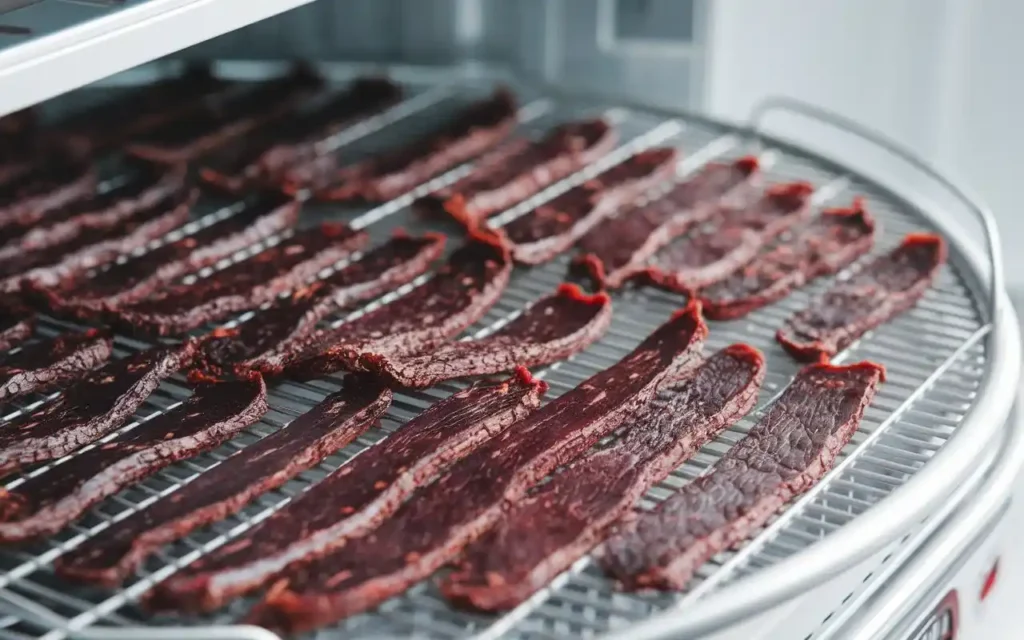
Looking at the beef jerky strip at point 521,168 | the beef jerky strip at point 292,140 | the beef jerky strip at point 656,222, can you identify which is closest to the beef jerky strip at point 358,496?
the beef jerky strip at point 656,222

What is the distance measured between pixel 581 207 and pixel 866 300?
2.13ft

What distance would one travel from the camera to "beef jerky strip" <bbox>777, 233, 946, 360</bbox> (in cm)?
246

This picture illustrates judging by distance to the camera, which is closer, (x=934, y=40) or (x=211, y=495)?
(x=211, y=495)

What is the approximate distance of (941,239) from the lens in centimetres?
280

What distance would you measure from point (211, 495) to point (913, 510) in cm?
96

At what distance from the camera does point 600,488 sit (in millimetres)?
1979

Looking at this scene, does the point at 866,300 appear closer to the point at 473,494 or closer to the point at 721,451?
the point at 721,451

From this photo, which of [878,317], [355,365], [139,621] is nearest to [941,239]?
[878,317]

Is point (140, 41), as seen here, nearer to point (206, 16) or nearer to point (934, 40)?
point (206, 16)

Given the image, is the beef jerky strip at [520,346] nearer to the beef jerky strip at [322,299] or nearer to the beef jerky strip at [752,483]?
the beef jerky strip at [322,299]

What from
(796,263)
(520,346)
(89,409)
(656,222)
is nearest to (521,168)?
(656,222)

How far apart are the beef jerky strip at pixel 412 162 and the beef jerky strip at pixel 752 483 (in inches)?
44.1

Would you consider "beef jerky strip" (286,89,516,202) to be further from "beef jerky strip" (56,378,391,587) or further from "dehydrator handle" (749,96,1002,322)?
"beef jerky strip" (56,378,391,587)

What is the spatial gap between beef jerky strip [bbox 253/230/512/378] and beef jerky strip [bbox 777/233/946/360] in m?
0.55
